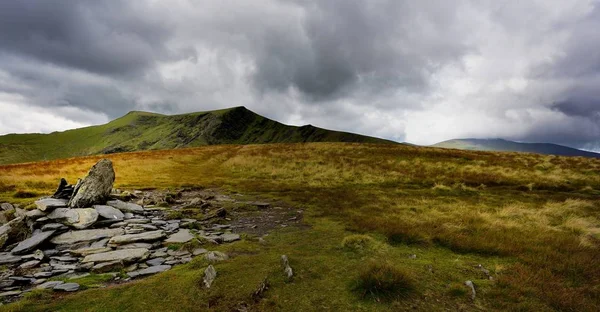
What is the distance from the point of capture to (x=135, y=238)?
1228 centimetres

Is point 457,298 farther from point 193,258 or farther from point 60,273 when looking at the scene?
point 60,273

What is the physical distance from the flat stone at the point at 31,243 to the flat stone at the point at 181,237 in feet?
15.3

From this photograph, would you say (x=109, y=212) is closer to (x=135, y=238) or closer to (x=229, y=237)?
(x=135, y=238)

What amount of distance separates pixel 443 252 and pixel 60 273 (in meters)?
13.5

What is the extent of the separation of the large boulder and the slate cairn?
0.15 feet

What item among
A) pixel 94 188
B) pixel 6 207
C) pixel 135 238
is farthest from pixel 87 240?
pixel 6 207

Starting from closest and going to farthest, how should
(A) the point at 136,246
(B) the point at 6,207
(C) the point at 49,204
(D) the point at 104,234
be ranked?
1. (A) the point at 136,246
2. (D) the point at 104,234
3. (C) the point at 49,204
4. (B) the point at 6,207

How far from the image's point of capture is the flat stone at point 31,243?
11.1 metres

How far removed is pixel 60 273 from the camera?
9703 mm

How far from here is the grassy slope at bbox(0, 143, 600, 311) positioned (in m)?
7.67

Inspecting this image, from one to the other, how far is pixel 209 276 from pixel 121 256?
433cm

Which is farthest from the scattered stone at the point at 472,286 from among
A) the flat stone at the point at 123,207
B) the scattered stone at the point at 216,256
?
the flat stone at the point at 123,207

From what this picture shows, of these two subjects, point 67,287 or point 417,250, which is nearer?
point 67,287

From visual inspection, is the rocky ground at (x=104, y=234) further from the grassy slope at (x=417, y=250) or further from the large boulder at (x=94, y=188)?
the grassy slope at (x=417, y=250)
